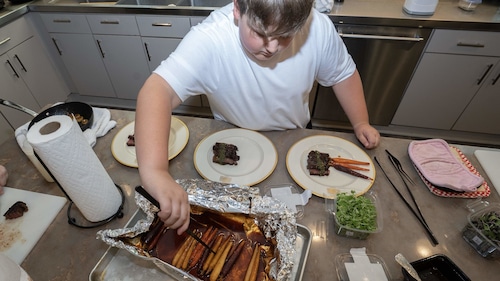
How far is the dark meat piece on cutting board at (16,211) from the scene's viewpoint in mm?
839

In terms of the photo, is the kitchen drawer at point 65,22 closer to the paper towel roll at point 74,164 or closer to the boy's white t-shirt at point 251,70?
the boy's white t-shirt at point 251,70

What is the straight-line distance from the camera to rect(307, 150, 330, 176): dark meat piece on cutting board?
3.13ft

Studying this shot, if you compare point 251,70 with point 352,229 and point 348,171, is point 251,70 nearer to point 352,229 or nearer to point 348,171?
point 348,171

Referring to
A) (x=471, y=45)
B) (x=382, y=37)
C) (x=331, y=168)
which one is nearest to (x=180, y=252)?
(x=331, y=168)

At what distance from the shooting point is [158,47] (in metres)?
2.35

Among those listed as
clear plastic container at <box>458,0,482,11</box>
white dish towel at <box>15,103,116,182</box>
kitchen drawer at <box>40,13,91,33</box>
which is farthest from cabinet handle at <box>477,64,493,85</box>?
kitchen drawer at <box>40,13,91,33</box>

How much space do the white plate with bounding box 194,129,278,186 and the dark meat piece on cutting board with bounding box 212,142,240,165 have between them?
2cm

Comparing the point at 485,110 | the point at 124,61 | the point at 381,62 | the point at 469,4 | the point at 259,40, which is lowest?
the point at 485,110

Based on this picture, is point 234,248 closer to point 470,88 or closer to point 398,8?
point 398,8

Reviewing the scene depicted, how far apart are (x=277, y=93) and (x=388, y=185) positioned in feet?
1.87

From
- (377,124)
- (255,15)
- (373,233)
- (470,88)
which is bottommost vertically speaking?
(377,124)

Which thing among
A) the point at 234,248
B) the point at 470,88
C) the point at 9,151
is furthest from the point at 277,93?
the point at 470,88

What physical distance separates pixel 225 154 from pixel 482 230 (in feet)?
2.73

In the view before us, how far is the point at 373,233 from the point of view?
78 cm
